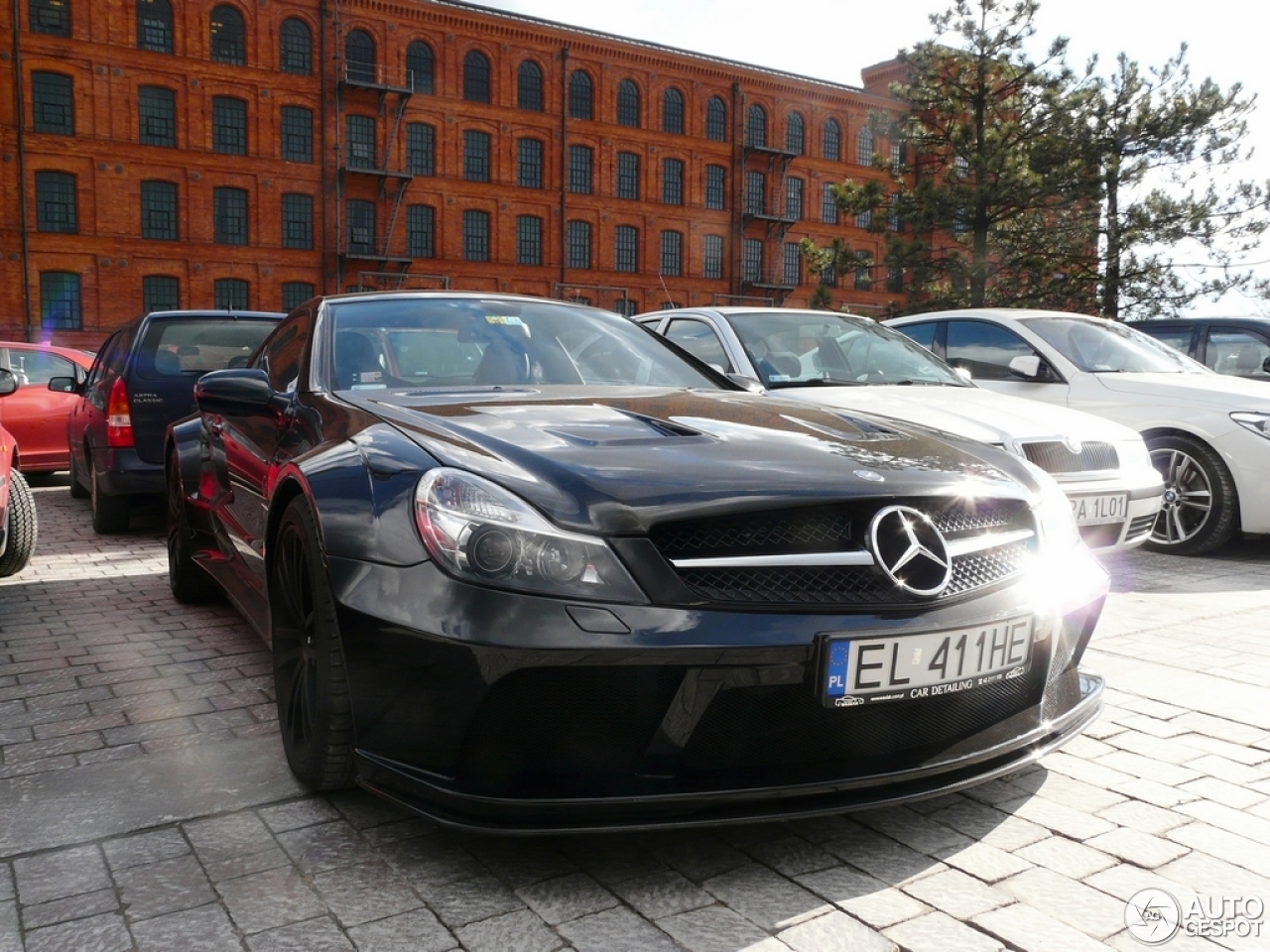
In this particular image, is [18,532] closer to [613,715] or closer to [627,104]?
[613,715]

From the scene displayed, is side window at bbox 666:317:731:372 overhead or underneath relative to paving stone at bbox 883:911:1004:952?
overhead

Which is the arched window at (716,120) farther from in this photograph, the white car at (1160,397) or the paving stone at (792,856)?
the paving stone at (792,856)

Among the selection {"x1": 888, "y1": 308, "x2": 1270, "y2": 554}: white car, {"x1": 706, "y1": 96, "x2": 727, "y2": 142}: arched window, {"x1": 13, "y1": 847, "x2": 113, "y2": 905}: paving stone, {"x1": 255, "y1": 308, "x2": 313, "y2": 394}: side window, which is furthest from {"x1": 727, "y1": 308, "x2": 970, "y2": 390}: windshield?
{"x1": 706, "y1": 96, "x2": 727, "y2": 142}: arched window

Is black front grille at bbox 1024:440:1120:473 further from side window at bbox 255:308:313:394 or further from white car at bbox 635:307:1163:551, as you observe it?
side window at bbox 255:308:313:394

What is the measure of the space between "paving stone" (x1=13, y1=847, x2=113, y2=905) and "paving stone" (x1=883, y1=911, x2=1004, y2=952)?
1746mm

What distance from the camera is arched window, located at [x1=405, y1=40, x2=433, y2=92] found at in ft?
136

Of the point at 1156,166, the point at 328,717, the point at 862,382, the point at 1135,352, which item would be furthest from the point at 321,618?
the point at 1156,166

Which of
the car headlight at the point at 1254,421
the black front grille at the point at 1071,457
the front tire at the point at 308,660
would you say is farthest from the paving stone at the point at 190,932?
the car headlight at the point at 1254,421

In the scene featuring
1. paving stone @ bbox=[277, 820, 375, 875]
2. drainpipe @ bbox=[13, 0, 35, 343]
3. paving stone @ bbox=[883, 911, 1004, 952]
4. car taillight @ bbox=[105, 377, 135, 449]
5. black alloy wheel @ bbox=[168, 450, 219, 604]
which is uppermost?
drainpipe @ bbox=[13, 0, 35, 343]

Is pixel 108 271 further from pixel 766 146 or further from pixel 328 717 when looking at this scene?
pixel 328 717

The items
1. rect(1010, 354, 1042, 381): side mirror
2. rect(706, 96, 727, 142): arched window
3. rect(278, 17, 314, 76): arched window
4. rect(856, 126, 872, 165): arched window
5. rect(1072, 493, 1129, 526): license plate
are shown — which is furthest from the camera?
rect(856, 126, 872, 165): arched window

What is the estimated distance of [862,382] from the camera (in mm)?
6863

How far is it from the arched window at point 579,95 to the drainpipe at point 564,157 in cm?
28

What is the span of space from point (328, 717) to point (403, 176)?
40.2 m
